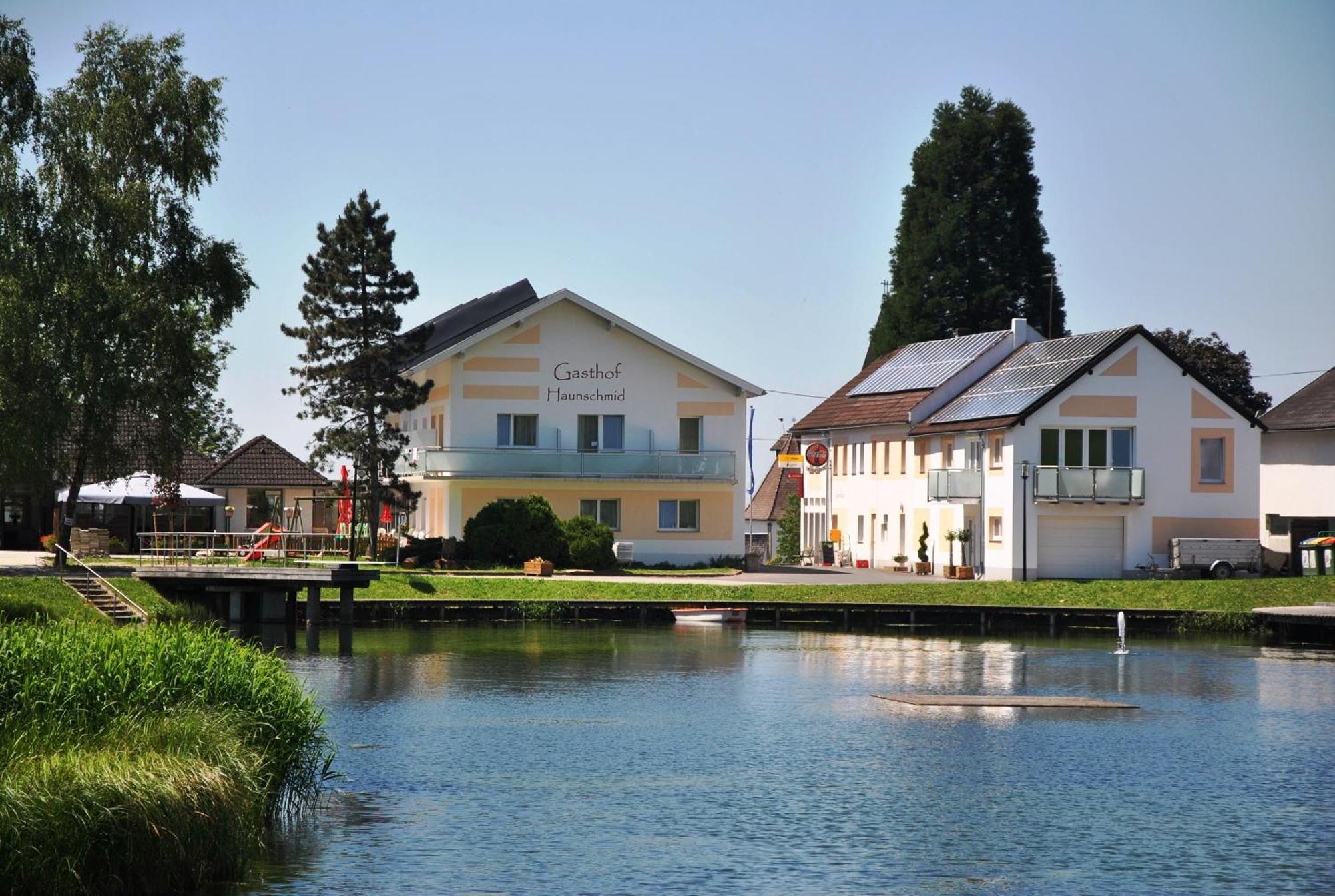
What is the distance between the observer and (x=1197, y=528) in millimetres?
62719

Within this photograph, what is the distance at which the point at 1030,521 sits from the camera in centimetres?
6166

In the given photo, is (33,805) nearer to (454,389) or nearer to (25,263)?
(25,263)

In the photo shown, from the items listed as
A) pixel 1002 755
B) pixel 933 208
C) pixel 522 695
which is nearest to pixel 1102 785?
pixel 1002 755

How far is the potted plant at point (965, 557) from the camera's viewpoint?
63.5 m

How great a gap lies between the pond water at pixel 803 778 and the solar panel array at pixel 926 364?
29.2m

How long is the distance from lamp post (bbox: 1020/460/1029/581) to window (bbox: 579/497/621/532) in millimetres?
15750

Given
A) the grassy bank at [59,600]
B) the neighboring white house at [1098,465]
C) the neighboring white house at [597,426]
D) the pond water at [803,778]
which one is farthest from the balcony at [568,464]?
the pond water at [803,778]

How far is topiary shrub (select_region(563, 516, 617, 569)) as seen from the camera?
62.4 m

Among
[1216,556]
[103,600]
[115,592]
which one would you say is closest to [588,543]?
[1216,556]

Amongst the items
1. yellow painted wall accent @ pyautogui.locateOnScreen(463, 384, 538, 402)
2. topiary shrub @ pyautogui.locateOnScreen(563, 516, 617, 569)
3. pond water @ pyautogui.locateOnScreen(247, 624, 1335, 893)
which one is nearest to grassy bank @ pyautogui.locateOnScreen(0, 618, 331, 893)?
pond water @ pyautogui.locateOnScreen(247, 624, 1335, 893)

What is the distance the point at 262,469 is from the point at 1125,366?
38.8m

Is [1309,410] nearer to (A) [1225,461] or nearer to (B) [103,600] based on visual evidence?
(A) [1225,461]

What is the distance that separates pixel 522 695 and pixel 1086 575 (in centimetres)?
3101

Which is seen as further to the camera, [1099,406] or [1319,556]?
[1099,406]
